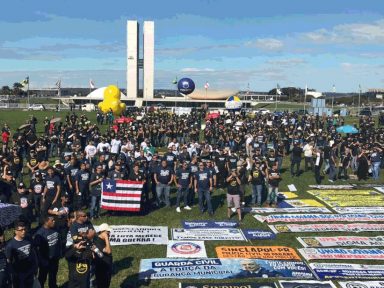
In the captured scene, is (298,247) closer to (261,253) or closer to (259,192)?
(261,253)

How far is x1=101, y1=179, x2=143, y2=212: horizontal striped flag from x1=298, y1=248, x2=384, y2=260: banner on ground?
569 cm

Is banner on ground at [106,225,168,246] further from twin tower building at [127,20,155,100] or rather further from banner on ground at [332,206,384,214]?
twin tower building at [127,20,155,100]

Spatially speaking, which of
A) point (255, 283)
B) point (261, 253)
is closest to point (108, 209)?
point (261, 253)

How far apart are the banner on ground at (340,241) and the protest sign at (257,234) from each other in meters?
0.83

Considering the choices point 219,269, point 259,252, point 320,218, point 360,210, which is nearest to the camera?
point 219,269

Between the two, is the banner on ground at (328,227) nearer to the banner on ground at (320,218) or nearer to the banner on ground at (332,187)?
the banner on ground at (320,218)

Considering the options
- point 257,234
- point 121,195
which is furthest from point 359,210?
point 121,195

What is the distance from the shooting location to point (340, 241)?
12.5m

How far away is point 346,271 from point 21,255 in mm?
7222

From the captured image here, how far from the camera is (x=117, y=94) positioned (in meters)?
46.3

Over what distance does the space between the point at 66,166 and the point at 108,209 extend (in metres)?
2.27

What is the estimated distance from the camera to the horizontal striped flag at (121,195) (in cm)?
1440

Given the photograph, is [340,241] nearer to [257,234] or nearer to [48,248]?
[257,234]

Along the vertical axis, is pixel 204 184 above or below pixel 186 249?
above
